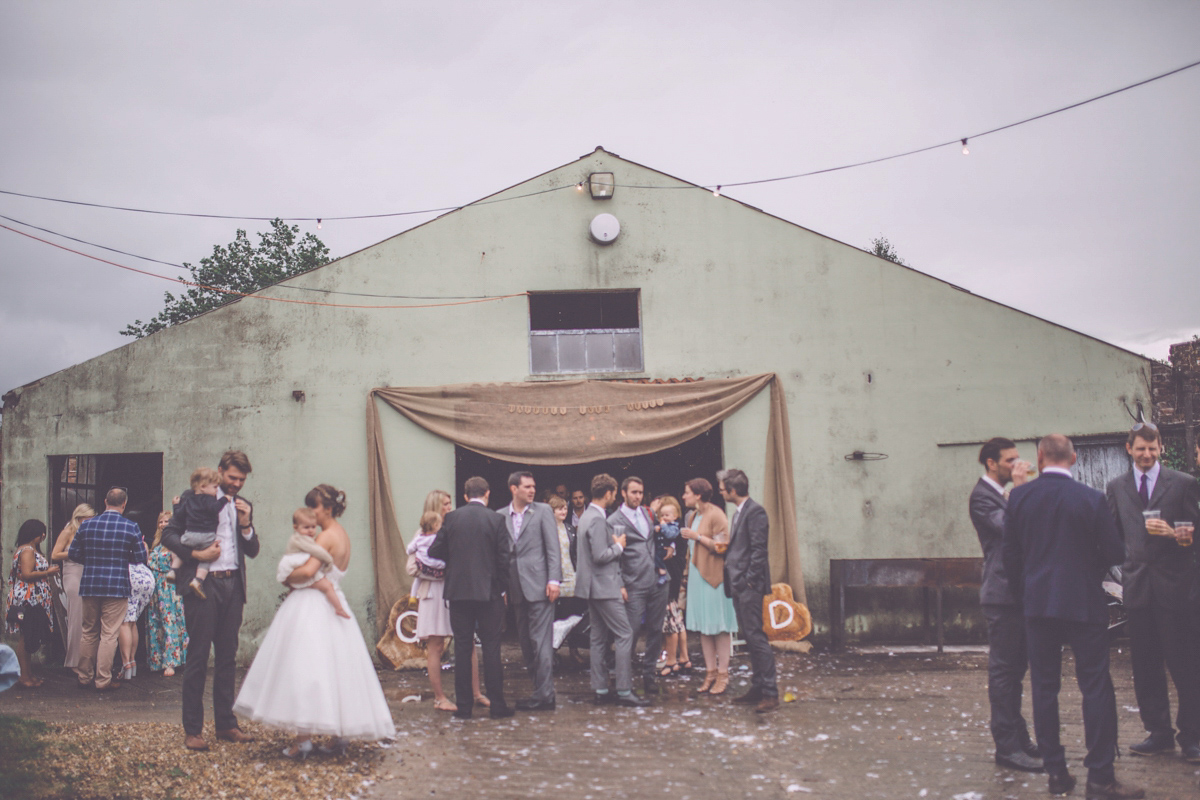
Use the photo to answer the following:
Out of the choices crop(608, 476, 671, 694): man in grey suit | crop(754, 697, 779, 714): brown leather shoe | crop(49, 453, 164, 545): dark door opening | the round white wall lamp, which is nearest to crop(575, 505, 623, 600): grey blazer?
crop(608, 476, 671, 694): man in grey suit

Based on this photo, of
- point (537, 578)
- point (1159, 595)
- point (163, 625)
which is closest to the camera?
point (1159, 595)

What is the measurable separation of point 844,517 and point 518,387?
4.27 m

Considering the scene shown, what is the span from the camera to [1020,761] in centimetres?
530

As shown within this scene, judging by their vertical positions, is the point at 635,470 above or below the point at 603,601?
above

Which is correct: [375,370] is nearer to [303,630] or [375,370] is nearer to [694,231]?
[694,231]

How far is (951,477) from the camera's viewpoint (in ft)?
34.8

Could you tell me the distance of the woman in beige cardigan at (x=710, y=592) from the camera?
7762 mm

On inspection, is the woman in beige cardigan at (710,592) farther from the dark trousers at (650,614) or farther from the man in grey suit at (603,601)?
the man in grey suit at (603,601)

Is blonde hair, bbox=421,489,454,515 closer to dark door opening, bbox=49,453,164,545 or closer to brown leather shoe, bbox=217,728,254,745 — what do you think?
brown leather shoe, bbox=217,728,254,745

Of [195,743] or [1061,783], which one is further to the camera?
[195,743]

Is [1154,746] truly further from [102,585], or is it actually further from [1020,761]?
[102,585]

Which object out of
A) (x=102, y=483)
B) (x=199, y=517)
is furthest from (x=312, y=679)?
(x=102, y=483)

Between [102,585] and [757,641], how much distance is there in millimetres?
6428

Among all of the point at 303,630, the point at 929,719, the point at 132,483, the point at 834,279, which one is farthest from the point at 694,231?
the point at 132,483
